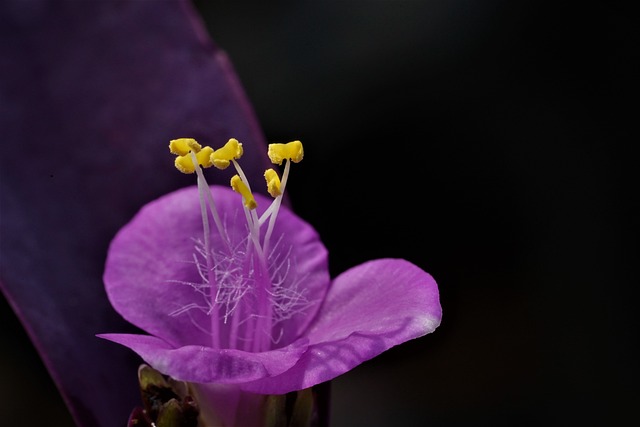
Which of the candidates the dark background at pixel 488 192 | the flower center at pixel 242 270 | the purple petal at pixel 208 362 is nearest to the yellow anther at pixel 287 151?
the flower center at pixel 242 270

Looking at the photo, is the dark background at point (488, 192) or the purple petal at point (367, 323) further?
the dark background at point (488, 192)

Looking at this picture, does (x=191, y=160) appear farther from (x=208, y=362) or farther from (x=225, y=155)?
(x=208, y=362)

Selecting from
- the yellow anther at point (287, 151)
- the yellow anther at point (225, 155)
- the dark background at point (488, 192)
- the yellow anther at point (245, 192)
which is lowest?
the dark background at point (488, 192)

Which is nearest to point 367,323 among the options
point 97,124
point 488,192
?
point 97,124

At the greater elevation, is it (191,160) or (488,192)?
(191,160)

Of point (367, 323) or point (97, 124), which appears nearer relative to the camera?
point (367, 323)

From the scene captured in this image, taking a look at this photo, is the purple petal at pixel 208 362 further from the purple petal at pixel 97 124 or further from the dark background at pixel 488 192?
the dark background at pixel 488 192

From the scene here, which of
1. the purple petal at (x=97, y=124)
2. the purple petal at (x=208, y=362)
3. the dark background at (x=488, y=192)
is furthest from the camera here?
the dark background at (x=488, y=192)

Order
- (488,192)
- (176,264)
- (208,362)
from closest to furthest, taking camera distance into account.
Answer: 1. (208,362)
2. (176,264)
3. (488,192)
